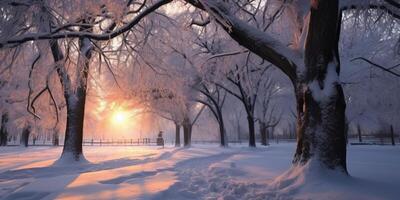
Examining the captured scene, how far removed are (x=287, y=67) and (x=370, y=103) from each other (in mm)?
28013

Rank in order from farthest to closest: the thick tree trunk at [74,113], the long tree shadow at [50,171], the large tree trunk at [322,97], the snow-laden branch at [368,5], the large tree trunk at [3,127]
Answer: the large tree trunk at [3,127]
the thick tree trunk at [74,113]
the long tree shadow at [50,171]
the snow-laden branch at [368,5]
the large tree trunk at [322,97]

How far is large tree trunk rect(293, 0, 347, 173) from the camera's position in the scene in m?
6.66

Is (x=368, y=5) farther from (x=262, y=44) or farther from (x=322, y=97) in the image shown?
(x=322, y=97)

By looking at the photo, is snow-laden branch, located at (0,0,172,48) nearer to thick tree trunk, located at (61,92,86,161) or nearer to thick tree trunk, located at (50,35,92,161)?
thick tree trunk, located at (50,35,92,161)

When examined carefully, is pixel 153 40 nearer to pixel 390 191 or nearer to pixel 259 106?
pixel 390 191

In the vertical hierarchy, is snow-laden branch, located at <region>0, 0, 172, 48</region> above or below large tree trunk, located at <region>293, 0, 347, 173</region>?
above

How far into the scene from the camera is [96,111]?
36.3 meters

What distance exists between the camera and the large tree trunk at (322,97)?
6656mm

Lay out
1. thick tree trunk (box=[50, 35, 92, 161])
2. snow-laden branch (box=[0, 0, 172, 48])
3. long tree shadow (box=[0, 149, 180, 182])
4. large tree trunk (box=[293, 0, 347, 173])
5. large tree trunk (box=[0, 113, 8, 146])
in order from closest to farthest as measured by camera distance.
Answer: large tree trunk (box=[293, 0, 347, 173]) < snow-laden branch (box=[0, 0, 172, 48]) < long tree shadow (box=[0, 149, 180, 182]) < thick tree trunk (box=[50, 35, 92, 161]) < large tree trunk (box=[0, 113, 8, 146])

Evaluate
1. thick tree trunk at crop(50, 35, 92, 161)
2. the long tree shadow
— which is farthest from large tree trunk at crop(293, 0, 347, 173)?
thick tree trunk at crop(50, 35, 92, 161)

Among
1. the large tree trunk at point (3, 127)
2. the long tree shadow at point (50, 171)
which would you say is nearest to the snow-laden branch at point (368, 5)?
the long tree shadow at point (50, 171)

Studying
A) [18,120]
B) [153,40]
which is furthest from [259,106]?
[18,120]

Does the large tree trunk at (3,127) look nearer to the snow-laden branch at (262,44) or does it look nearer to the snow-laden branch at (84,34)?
the snow-laden branch at (84,34)

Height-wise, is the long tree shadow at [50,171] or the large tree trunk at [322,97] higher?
the large tree trunk at [322,97]
